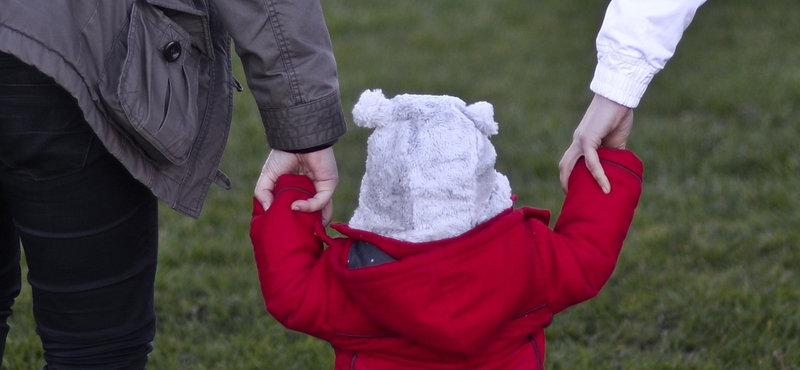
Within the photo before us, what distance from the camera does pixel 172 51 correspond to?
171cm

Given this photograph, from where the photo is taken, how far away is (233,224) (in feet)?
13.1

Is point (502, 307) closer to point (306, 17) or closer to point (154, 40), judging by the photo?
point (306, 17)

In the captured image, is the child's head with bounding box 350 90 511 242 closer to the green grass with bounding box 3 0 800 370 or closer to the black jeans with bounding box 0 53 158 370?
the black jeans with bounding box 0 53 158 370

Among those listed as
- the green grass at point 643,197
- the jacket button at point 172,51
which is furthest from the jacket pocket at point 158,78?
the green grass at point 643,197

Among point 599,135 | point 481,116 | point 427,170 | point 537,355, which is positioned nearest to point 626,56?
point 599,135

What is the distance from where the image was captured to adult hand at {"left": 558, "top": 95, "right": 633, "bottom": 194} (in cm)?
188

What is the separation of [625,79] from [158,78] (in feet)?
3.03

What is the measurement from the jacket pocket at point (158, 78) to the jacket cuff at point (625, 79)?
81 cm

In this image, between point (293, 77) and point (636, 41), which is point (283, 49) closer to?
point (293, 77)

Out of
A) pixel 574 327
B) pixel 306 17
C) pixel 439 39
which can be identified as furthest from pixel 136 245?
pixel 439 39

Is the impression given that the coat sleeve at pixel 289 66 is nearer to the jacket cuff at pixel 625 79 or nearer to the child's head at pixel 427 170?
the child's head at pixel 427 170

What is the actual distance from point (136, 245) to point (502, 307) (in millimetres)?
722

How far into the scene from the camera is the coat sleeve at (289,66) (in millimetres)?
1780

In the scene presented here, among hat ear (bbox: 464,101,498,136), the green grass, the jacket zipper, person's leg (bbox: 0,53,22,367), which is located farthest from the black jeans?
the green grass
